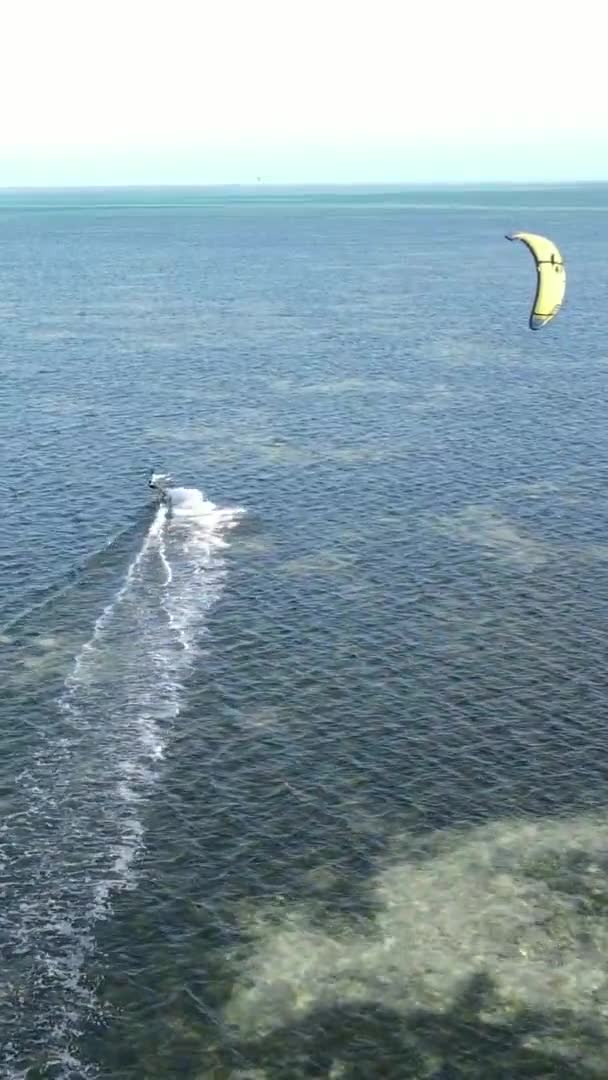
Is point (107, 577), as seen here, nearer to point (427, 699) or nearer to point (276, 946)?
point (427, 699)

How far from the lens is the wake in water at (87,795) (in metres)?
52.4

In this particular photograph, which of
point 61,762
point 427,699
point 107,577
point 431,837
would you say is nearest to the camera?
point 431,837

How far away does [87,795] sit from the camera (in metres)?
68.1

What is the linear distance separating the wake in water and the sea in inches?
8.3

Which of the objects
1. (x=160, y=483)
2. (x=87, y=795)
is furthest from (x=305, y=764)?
(x=160, y=483)

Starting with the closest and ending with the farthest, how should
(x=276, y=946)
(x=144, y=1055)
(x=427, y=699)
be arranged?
(x=144, y=1055), (x=276, y=946), (x=427, y=699)

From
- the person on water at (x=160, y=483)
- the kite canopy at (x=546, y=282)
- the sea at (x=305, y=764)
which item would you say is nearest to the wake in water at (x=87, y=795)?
the sea at (x=305, y=764)

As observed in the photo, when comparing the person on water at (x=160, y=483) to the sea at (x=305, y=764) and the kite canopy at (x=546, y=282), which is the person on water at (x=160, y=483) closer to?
the sea at (x=305, y=764)

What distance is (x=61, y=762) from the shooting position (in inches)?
2815

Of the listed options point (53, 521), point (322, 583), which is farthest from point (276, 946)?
point (53, 521)

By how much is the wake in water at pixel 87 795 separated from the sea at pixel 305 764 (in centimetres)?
21

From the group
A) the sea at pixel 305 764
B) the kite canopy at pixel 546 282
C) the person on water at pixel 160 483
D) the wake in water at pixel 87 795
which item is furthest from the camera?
the person on water at pixel 160 483

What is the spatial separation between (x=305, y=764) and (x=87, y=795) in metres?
14.3

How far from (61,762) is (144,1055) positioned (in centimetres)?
2528
